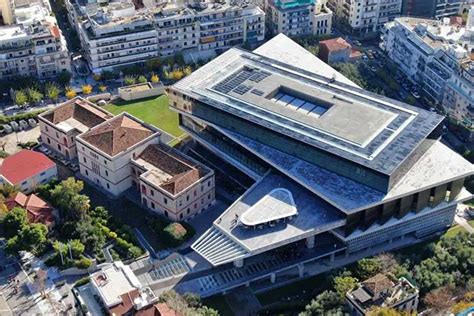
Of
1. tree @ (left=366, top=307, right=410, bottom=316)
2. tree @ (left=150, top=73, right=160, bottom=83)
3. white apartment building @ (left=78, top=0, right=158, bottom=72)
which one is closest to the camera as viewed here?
tree @ (left=366, top=307, right=410, bottom=316)

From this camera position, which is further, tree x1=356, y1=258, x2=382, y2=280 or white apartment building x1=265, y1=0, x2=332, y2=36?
white apartment building x1=265, y1=0, x2=332, y2=36

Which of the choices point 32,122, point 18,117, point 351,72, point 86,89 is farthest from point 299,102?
point 18,117

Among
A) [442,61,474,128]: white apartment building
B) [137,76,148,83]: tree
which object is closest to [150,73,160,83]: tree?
[137,76,148,83]: tree

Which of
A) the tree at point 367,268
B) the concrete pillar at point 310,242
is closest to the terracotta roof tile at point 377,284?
the tree at point 367,268

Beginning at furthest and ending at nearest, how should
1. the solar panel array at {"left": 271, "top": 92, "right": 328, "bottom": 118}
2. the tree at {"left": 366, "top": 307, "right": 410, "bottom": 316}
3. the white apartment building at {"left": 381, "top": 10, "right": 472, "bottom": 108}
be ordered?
the white apartment building at {"left": 381, "top": 10, "right": 472, "bottom": 108} < the solar panel array at {"left": 271, "top": 92, "right": 328, "bottom": 118} < the tree at {"left": 366, "top": 307, "right": 410, "bottom": 316}

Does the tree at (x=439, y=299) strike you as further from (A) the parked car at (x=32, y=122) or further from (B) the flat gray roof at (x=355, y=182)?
(A) the parked car at (x=32, y=122)

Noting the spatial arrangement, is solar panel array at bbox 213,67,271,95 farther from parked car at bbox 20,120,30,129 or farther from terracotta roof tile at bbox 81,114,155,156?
parked car at bbox 20,120,30,129
